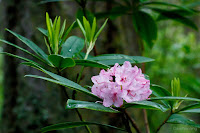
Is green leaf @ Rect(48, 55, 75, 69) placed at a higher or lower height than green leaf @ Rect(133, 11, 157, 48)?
lower

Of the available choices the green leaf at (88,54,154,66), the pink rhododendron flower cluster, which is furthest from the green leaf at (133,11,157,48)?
the pink rhododendron flower cluster

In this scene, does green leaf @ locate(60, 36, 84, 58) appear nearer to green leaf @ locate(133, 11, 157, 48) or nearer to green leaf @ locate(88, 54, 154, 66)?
green leaf @ locate(88, 54, 154, 66)

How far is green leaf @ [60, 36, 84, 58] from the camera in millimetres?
689

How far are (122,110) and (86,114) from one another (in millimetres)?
991

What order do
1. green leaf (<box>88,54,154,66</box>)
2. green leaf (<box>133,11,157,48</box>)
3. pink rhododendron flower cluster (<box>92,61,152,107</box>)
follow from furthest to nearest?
green leaf (<box>133,11,157,48</box>)
green leaf (<box>88,54,154,66</box>)
pink rhododendron flower cluster (<box>92,61,152,107</box>)

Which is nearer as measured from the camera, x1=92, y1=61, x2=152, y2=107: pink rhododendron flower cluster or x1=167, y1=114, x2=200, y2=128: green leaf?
x1=92, y1=61, x2=152, y2=107: pink rhododendron flower cluster

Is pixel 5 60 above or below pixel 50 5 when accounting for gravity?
below

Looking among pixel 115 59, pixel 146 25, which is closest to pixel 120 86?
pixel 115 59

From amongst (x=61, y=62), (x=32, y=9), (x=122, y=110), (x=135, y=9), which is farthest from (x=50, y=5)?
(x=122, y=110)

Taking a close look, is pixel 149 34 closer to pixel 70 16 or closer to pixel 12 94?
pixel 70 16

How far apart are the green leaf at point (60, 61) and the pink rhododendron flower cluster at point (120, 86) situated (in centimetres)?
9

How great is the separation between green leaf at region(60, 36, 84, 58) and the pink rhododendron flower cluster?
5.5 inches

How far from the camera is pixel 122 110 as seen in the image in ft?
1.93

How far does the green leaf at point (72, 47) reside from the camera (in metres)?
0.69
